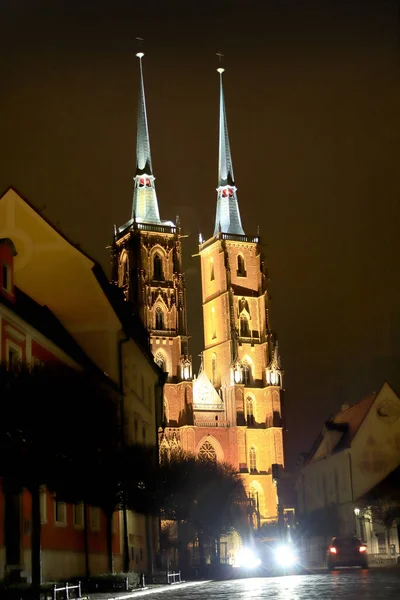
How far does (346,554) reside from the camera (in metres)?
40.5

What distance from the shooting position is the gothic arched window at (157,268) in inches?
4843

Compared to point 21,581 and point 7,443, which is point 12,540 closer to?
point 21,581

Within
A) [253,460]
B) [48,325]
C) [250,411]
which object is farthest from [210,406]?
[48,325]

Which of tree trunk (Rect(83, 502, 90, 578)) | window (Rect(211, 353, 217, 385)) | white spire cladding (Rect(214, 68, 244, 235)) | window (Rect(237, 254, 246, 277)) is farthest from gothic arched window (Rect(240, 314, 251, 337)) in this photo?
tree trunk (Rect(83, 502, 90, 578))

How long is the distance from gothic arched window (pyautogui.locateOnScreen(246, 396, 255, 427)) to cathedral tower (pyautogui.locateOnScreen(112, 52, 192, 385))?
9.74m

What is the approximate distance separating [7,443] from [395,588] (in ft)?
30.5

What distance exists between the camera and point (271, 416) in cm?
12256

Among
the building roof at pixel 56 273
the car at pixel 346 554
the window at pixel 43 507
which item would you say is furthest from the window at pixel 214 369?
the window at pixel 43 507

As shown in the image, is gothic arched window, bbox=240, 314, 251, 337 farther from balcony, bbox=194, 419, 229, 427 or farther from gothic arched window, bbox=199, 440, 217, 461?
gothic arched window, bbox=199, 440, 217, 461

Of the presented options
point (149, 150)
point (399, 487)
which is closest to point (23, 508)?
point (399, 487)

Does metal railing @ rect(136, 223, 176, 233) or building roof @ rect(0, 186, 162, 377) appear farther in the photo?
metal railing @ rect(136, 223, 176, 233)

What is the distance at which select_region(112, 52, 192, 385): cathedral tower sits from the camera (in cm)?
11894

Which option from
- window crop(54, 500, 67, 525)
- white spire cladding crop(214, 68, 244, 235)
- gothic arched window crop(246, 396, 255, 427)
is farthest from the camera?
white spire cladding crop(214, 68, 244, 235)

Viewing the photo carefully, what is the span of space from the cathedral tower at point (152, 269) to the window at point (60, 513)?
278ft
